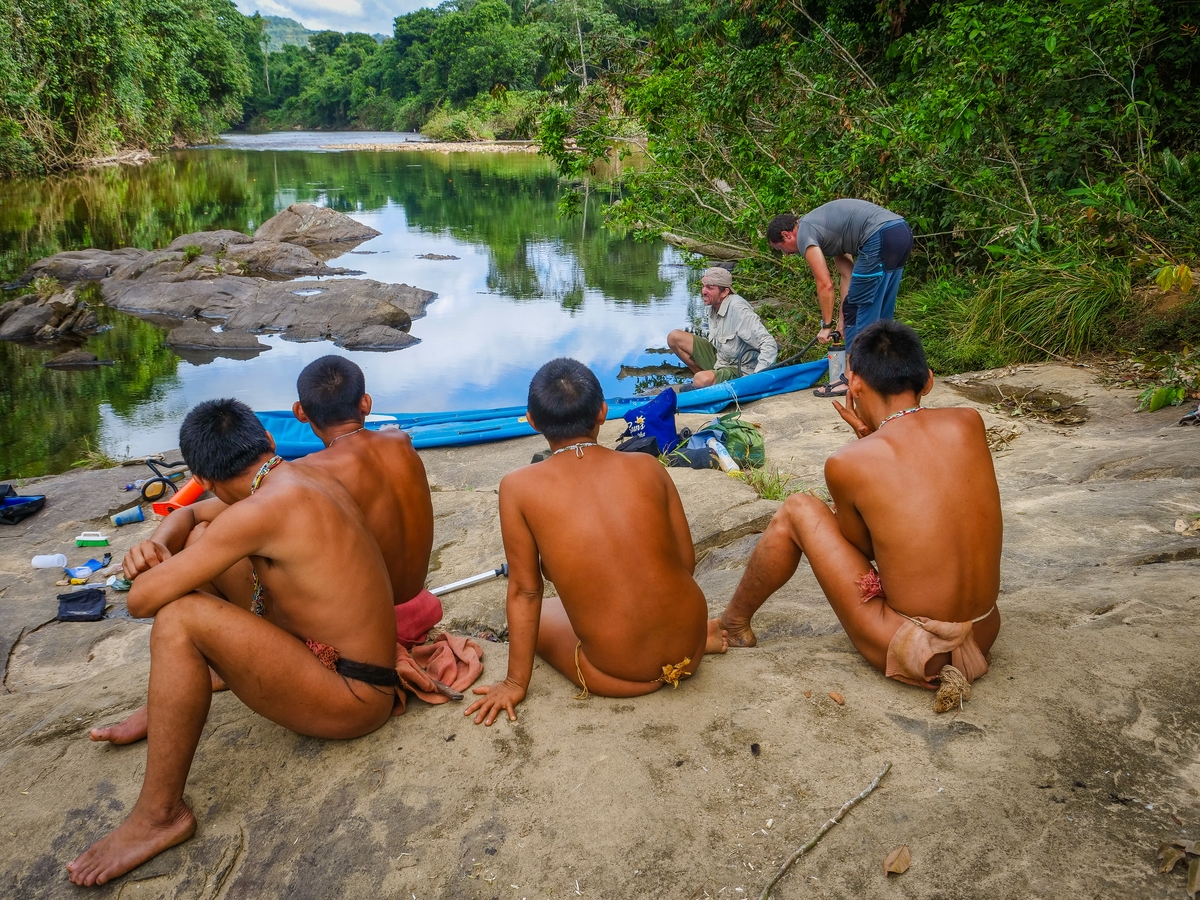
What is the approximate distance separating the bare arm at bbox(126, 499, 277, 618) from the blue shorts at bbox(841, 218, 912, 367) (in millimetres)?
5232

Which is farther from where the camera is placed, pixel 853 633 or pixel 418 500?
pixel 418 500

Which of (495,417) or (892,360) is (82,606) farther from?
(892,360)

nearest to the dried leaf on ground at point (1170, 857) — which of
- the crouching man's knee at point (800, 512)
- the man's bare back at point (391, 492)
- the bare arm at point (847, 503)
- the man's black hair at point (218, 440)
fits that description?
the bare arm at point (847, 503)

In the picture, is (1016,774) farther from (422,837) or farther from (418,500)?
(418,500)

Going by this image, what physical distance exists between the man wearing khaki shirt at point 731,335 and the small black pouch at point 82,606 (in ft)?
15.9

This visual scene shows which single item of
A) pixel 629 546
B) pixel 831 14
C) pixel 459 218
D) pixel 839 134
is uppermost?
pixel 831 14

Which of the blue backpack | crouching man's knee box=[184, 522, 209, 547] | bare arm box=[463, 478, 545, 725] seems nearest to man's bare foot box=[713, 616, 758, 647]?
bare arm box=[463, 478, 545, 725]

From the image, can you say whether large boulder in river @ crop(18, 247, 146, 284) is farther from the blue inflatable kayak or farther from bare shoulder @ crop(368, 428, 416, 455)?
bare shoulder @ crop(368, 428, 416, 455)

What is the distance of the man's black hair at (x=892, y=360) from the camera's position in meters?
2.71

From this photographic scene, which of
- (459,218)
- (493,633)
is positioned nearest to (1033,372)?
(493,633)

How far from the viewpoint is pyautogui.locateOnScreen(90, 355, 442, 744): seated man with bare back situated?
9.53ft

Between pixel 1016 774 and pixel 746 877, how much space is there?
757 mm

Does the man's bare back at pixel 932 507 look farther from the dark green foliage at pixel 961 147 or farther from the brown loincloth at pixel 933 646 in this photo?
the dark green foliage at pixel 961 147

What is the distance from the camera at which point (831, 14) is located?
35.4 ft
